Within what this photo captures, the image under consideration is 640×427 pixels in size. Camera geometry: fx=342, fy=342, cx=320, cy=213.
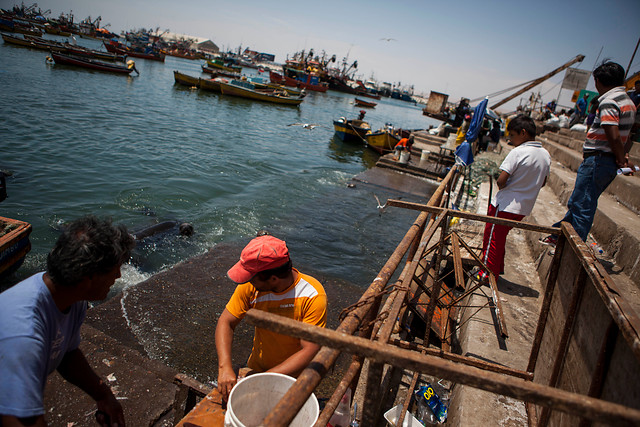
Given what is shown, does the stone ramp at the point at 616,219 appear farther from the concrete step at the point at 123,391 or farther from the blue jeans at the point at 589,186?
the concrete step at the point at 123,391

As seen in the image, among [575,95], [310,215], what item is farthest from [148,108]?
[575,95]

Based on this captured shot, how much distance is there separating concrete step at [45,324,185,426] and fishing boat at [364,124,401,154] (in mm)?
18513

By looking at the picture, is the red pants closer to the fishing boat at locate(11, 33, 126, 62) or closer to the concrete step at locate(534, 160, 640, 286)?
the concrete step at locate(534, 160, 640, 286)

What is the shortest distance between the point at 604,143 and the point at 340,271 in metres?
4.87

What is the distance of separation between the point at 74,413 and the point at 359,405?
7.76ft

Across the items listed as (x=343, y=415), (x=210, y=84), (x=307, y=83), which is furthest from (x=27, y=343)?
(x=307, y=83)

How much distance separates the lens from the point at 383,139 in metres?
20.4

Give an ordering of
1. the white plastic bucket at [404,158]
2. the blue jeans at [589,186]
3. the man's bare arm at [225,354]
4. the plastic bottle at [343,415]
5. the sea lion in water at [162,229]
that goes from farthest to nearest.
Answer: the white plastic bucket at [404,158], the sea lion in water at [162,229], the blue jeans at [589,186], the plastic bottle at [343,415], the man's bare arm at [225,354]

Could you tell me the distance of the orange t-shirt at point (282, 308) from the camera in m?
2.34

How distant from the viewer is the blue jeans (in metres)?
3.81

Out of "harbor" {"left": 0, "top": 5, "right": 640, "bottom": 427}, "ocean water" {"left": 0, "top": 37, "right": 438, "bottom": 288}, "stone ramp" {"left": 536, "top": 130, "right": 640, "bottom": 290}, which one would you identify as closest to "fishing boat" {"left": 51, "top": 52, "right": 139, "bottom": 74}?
"ocean water" {"left": 0, "top": 37, "right": 438, "bottom": 288}

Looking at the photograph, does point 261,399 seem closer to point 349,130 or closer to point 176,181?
point 176,181

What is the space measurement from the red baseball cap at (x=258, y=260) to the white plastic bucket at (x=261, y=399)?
629 mm

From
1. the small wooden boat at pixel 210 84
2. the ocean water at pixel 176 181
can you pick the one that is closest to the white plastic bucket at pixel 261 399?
the ocean water at pixel 176 181
